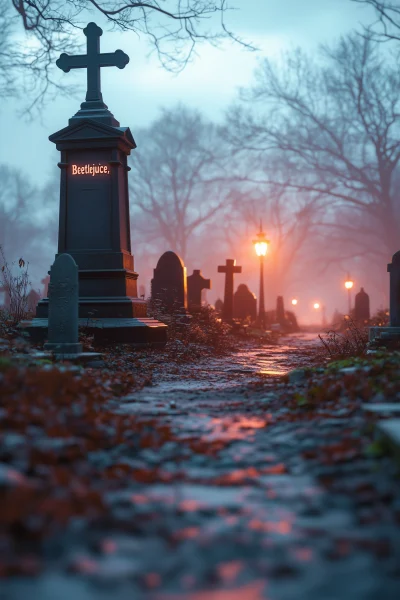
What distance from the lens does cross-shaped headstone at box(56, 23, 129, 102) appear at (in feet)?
40.8

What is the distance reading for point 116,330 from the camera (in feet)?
36.0

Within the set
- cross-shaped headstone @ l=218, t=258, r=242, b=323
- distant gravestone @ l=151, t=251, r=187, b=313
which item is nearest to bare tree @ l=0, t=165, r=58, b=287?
cross-shaped headstone @ l=218, t=258, r=242, b=323

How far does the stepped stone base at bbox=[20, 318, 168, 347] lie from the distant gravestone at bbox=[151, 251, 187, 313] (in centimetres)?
453

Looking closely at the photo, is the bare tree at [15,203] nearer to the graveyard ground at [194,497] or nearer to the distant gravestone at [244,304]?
the distant gravestone at [244,304]

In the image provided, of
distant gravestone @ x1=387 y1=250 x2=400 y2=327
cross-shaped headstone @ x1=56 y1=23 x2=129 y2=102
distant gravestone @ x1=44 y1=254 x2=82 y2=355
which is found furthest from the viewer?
cross-shaped headstone @ x1=56 y1=23 x2=129 y2=102

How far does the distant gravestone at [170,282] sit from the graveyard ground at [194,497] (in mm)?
10347

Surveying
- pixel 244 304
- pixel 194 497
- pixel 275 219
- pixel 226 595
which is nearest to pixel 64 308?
pixel 194 497

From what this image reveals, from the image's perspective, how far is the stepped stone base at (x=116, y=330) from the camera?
10.7m

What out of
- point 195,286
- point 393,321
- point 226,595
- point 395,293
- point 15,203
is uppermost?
point 15,203

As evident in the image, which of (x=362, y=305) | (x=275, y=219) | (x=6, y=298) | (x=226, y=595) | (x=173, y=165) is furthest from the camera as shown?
(x=275, y=219)

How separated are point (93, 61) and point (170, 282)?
5925mm

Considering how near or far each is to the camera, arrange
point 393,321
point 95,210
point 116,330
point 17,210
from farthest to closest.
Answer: point 17,210 → point 95,210 → point 116,330 → point 393,321

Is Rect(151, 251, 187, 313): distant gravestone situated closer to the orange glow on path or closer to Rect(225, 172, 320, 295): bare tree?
the orange glow on path

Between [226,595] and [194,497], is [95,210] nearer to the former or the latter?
[194,497]
